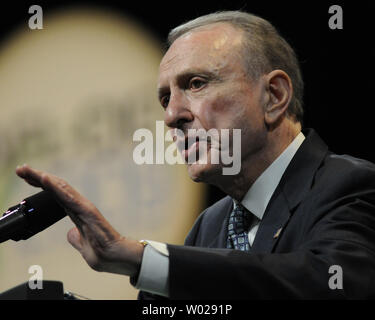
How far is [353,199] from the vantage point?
145cm

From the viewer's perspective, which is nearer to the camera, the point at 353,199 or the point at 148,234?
the point at 353,199

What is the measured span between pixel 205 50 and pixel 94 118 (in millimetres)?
1183

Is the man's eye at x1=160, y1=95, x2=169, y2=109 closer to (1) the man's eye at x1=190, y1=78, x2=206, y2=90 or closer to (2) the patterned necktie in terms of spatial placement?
(1) the man's eye at x1=190, y1=78, x2=206, y2=90

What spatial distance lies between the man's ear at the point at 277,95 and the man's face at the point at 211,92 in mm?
41

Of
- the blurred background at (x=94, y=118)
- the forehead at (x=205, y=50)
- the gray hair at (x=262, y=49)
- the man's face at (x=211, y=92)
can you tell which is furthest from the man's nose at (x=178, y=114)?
the blurred background at (x=94, y=118)

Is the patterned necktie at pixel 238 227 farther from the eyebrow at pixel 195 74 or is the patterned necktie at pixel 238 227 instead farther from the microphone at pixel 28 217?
the microphone at pixel 28 217

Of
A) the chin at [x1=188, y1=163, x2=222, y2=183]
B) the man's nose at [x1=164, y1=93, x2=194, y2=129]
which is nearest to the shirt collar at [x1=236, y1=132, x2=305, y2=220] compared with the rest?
the chin at [x1=188, y1=163, x2=222, y2=183]

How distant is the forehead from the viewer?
180 cm

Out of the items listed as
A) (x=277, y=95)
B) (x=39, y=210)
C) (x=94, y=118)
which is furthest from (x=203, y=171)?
(x=94, y=118)

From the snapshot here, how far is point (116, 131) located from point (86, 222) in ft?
5.87

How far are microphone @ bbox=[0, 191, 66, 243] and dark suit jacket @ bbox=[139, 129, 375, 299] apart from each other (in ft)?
0.95
